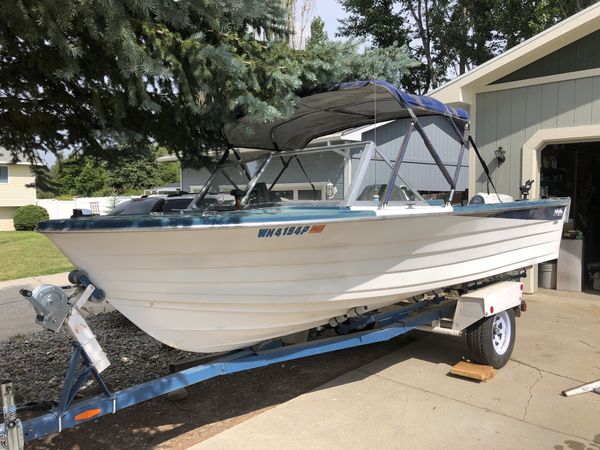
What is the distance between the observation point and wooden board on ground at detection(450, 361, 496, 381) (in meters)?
4.74

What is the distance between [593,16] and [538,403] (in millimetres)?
6174

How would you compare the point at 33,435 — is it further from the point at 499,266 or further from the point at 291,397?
the point at 499,266

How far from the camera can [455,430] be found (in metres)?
3.83

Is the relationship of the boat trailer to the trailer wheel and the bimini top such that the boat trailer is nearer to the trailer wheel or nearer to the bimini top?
the trailer wheel

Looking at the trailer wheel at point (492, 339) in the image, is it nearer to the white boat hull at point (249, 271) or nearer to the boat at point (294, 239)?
the boat at point (294, 239)

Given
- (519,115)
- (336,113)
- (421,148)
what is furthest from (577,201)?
(336,113)

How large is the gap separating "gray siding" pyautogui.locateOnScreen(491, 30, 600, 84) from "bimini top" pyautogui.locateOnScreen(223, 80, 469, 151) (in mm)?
4357

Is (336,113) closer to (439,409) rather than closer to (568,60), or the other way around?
(439,409)

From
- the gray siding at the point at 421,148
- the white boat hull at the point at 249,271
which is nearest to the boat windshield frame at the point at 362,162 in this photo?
the gray siding at the point at 421,148

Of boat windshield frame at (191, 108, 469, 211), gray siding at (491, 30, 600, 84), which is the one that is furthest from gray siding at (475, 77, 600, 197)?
boat windshield frame at (191, 108, 469, 211)

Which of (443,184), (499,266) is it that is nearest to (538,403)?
(499,266)

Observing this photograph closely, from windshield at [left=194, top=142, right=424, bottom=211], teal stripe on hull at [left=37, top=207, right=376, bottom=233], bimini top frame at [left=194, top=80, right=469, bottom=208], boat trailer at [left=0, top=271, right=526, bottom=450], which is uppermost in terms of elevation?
bimini top frame at [left=194, top=80, right=469, bottom=208]

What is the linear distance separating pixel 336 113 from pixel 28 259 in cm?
1450

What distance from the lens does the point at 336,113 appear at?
194 inches
